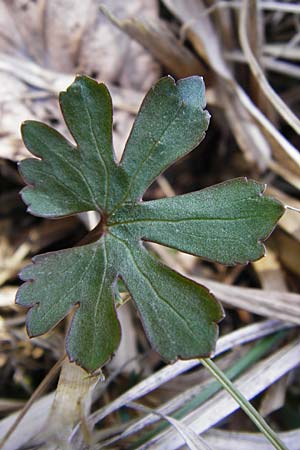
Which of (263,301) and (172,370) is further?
(263,301)

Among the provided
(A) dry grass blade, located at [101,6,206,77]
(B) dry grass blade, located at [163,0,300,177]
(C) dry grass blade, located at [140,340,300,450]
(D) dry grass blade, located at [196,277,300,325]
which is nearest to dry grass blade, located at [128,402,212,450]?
(C) dry grass blade, located at [140,340,300,450]

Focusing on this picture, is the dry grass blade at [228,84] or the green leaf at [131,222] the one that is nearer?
the green leaf at [131,222]

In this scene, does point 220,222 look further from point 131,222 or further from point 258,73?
point 258,73

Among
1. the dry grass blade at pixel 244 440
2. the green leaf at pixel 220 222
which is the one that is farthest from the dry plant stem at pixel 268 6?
the dry grass blade at pixel 244 440

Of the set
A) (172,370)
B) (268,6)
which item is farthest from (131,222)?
(268,6)

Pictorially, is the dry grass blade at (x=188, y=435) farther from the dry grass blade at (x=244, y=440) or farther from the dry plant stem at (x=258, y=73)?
the dry plant stem at (x=258, y=73)

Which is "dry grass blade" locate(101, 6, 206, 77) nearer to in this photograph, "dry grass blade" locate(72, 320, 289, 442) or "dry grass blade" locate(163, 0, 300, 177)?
"dry grass blade" locate(163, 0, 300, 177)

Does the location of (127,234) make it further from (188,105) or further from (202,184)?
(202,184)
